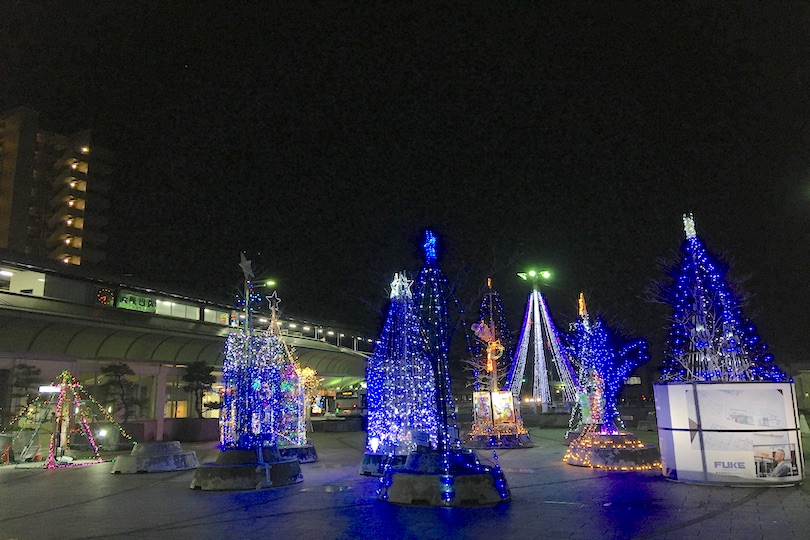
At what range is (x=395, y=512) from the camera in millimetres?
10305

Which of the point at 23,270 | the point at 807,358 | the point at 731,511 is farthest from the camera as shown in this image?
the point at 807,358

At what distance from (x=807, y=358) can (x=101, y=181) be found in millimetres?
71481

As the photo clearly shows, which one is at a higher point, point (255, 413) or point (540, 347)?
point (540, 347)

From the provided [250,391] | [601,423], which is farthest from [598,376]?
[250,391]

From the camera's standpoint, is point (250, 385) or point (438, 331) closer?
point (438, 331)

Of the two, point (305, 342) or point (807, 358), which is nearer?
point (305, 342)

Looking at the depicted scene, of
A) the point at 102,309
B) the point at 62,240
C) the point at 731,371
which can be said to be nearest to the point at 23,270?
the point at 102,309

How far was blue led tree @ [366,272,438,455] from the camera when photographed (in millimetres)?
15836

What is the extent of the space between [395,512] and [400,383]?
20.0ft

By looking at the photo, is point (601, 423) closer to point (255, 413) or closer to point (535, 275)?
point (255, 413)

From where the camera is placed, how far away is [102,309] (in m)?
31.0

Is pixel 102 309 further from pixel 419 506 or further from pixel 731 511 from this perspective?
pixel 731 511

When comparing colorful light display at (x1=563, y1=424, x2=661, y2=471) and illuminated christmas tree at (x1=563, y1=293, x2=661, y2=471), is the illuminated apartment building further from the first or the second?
A: colorful light display at (x1=563, y1=424, x2=661, y2=471)

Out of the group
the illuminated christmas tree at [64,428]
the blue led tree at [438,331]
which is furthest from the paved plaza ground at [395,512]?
the illuminated christmas tree at [64,428]
